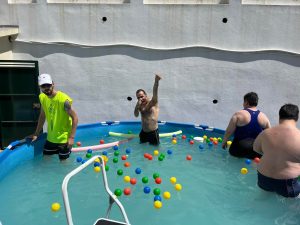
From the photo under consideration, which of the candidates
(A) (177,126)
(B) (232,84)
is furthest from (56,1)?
(B) (232,84)

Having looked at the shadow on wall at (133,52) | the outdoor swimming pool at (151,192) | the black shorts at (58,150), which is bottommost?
the outdoor swimming pool at (151,192)

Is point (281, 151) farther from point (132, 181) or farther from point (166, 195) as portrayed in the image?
point (132, 181)

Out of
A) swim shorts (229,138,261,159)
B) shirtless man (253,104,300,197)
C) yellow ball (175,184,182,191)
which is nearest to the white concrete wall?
swim shorts (229,138,261,159)

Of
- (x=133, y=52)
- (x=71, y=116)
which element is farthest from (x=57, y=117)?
(x=133, y=52)

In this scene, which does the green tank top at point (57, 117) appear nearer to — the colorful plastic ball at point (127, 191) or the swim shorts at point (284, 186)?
the colorful plastic ball at point (127, 191)

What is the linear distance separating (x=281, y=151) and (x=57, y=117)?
3615 millimetres

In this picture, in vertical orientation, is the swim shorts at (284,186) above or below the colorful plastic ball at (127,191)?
above

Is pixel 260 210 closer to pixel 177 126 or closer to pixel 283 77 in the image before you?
pixel 177 126

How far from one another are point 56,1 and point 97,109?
9.87ft

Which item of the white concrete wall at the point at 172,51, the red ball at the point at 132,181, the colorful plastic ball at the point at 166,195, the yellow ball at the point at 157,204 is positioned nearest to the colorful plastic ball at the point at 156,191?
the colorful plastic ball at the point at 166,195

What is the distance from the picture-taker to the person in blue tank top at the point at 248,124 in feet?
18.5

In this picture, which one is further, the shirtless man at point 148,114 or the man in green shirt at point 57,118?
the shirtless man at point 148,114

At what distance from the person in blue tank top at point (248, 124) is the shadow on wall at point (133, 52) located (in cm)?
287

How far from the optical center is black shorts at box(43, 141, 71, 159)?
228 inches
